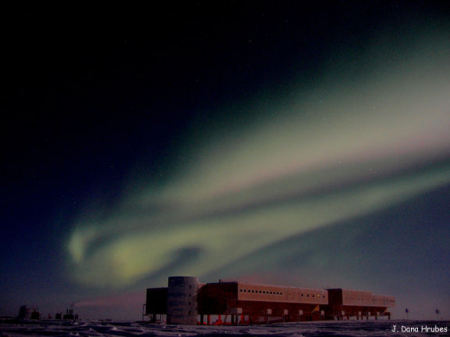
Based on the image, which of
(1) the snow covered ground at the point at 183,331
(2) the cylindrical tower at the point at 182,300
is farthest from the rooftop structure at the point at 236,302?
(1) the snow covered ground at the point at 183,331

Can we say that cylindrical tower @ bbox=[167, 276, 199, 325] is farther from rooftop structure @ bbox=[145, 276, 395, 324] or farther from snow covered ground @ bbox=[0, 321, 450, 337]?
snow covered ground @ bbox=[0, 321, 450, 337]

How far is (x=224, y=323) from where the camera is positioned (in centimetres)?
9906

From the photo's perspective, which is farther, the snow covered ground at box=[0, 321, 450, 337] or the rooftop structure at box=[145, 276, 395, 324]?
the rooftop structure at box=[145, 276, 395, 324]

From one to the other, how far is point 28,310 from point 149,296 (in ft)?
126

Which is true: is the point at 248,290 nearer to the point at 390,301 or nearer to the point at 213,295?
the point at 213,295

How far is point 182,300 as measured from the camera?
95.6 metres

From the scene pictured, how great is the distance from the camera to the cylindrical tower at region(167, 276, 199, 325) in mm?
94438

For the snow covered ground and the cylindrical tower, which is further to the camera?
the cylindrical tower

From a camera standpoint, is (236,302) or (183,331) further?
(236,302)

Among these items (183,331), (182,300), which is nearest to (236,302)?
(182,300)

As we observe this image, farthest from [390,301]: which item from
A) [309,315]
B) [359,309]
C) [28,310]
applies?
[28,310]

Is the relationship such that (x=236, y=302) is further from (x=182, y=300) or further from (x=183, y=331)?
(x=183, y=331)

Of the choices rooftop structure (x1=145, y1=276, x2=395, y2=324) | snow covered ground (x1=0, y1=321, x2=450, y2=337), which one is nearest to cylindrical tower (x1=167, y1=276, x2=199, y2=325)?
rooftop structure (x1=145, y1=276, x2=395, y2=324)

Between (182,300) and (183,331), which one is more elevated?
(182,300)
